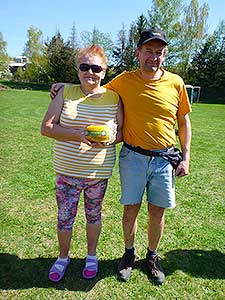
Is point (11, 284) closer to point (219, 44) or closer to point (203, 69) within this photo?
point (203, 69)

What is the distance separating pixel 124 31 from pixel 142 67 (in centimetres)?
4280

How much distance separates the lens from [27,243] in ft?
10.8

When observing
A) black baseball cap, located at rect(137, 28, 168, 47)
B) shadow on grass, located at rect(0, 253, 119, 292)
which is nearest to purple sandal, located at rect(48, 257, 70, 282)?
shadow on grass, located at rect(0, 253, 119, 292)

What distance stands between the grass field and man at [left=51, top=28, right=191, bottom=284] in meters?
0.64

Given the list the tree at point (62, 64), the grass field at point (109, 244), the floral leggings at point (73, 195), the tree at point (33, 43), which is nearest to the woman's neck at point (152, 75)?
the floral leggings at point (73, 195)

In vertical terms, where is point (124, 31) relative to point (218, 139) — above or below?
above

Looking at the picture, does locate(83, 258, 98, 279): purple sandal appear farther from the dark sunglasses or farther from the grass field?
the dark sunglasses

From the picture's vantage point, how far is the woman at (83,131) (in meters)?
2.39

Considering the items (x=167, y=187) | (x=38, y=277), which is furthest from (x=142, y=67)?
(x=38, y=277)

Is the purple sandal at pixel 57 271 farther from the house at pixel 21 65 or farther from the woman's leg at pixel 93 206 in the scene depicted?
the house at pixel 21 65

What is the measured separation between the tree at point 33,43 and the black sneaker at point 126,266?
46793 mm

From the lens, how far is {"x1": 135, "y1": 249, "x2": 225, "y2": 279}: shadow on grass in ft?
9.73

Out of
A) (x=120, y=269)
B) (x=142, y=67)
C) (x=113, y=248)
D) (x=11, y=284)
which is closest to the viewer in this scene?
(x=142, y=67)

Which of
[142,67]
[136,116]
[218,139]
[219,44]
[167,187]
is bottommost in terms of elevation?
[218,139]
